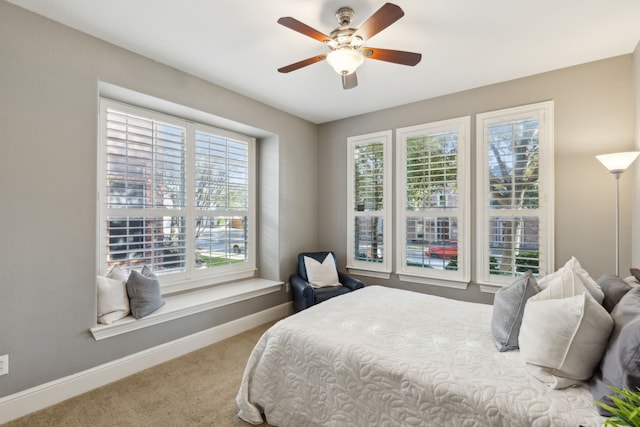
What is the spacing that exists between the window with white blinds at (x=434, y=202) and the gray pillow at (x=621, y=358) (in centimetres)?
206

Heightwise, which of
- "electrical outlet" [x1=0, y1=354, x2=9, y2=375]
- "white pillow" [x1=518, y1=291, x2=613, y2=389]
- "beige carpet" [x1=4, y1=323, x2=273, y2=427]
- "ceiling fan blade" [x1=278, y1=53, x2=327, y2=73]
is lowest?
"beige carpet" [x1=4, y1=323, x2=273, y2=427]

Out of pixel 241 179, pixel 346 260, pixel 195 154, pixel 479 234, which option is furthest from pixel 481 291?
pixel 195 154

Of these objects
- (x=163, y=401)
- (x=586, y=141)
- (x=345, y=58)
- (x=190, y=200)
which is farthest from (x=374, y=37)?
(x=163, y=401)

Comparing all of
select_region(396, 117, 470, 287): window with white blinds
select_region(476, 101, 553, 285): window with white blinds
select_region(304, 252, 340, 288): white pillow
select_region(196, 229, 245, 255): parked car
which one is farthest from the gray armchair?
select_region(476, 101, 553, 285): window with white blinds

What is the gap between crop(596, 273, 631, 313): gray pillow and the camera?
1511 millimetres

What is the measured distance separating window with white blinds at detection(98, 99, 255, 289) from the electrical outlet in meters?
0.87

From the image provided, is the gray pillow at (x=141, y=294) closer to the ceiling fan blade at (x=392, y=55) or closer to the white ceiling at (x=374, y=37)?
the white ceiling at (x=374, y=37)

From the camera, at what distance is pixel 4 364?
1916 mm

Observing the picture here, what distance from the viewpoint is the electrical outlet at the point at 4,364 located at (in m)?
1.91

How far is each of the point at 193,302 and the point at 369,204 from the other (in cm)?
234

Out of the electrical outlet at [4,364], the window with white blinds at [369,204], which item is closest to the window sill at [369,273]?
the window with white blinds at [369,204]

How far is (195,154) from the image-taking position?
10.9 feet

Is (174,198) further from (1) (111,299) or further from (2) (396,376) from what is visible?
(2) (396,376)

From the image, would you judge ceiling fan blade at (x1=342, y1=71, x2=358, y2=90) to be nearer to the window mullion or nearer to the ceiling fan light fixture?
the ceiling fan light fixture
